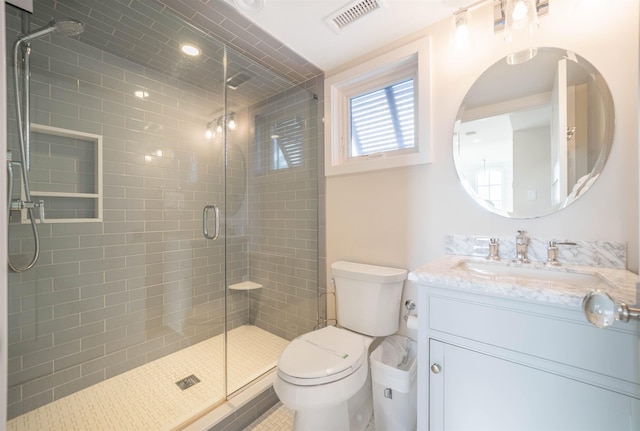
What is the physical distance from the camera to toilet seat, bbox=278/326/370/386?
3.52 ft

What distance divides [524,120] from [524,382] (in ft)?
3.59

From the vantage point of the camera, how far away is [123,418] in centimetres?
137

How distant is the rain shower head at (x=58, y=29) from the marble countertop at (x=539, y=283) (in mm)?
2230

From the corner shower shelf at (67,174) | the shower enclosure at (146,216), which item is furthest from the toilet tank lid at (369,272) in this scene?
the corner shower shelf at (67,174)

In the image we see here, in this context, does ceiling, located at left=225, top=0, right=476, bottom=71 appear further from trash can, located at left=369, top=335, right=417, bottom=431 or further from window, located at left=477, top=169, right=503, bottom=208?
trash can, located at left=369, top=335, right=417, bottom=431

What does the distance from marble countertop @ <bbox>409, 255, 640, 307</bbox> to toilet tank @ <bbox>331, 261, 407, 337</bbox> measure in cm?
39

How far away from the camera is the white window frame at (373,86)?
4.69ft

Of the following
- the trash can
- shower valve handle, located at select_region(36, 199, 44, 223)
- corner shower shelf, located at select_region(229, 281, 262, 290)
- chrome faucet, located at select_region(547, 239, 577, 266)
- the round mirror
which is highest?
the round mirror

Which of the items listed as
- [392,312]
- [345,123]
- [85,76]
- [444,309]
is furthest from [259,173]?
[444,309]

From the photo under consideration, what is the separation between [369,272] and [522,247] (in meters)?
0.74

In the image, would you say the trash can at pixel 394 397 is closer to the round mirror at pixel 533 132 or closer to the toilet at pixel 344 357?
the toilet at pixel 344 357

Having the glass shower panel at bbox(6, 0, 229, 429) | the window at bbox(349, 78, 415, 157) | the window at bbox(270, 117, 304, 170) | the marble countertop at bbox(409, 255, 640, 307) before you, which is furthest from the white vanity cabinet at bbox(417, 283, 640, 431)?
the window at bbox(270, 117, 304, 170)

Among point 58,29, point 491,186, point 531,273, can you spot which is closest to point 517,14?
point 491,186

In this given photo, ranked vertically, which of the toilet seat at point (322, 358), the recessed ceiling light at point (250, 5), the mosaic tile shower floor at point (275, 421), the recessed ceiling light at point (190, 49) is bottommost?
the mosaic tile shower floor at point (275, 421)
